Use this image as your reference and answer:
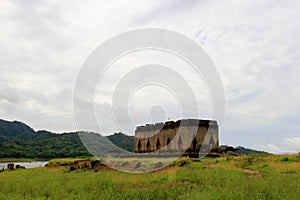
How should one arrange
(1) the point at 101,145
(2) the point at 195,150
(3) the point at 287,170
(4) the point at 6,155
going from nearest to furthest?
(3) the point at 287,170 < (2) the point at 195,150 < (1) the point at 101,145 < (4) the point at 6,155

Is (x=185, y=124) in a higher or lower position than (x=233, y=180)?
higher

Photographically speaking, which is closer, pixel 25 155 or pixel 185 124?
pixel 185 124

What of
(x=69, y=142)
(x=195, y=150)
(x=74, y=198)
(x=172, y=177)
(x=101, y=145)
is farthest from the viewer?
(x=69, y=142)

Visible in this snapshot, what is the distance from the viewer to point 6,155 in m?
107

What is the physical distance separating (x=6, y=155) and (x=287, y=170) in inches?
4421

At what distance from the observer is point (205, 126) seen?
4025cm

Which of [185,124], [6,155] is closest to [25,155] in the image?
[6,155]

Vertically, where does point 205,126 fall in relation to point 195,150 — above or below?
above

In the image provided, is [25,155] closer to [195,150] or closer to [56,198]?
[195,150]

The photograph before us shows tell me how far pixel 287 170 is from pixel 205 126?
24048 mm

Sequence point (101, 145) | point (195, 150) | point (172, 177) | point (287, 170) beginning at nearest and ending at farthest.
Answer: point (172, 177) < point (287, 170) < point (195, 150) < point (101, 145)

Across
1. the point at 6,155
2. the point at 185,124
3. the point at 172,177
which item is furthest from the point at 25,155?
the point at 172,177

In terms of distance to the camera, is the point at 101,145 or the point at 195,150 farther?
the point at 101,145

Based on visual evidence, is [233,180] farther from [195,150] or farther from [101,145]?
[101,145]
